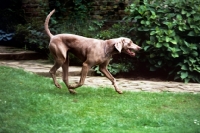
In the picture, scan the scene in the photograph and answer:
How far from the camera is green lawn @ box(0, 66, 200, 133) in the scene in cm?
599

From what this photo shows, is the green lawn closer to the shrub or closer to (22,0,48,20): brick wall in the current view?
the shrub

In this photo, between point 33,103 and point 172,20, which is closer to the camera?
point 33,103

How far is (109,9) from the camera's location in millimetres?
12344

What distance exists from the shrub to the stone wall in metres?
1.34

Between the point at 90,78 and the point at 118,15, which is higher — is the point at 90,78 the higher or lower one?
the lower one

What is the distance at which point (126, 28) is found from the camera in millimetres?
11227

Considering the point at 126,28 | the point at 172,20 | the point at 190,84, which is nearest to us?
the point at 190,84

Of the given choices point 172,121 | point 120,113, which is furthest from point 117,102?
point 172,121

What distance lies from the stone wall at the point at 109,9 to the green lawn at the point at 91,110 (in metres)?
4.13

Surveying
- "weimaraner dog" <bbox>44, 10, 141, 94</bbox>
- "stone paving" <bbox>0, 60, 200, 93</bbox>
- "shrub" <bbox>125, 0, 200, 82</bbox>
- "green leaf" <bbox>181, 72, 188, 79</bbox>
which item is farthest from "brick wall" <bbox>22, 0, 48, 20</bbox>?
"weimaraner dog" <bbox>44, 10, 141, 94</bbox>

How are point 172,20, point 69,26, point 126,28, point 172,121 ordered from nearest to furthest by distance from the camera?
point 172,121 < point 172,20 < point 126,28 < point 69,26

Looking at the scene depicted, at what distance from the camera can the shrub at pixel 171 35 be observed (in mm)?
10078

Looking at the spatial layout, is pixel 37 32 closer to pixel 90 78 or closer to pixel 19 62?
pixel 19 62

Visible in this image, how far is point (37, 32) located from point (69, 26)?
3.17ft
